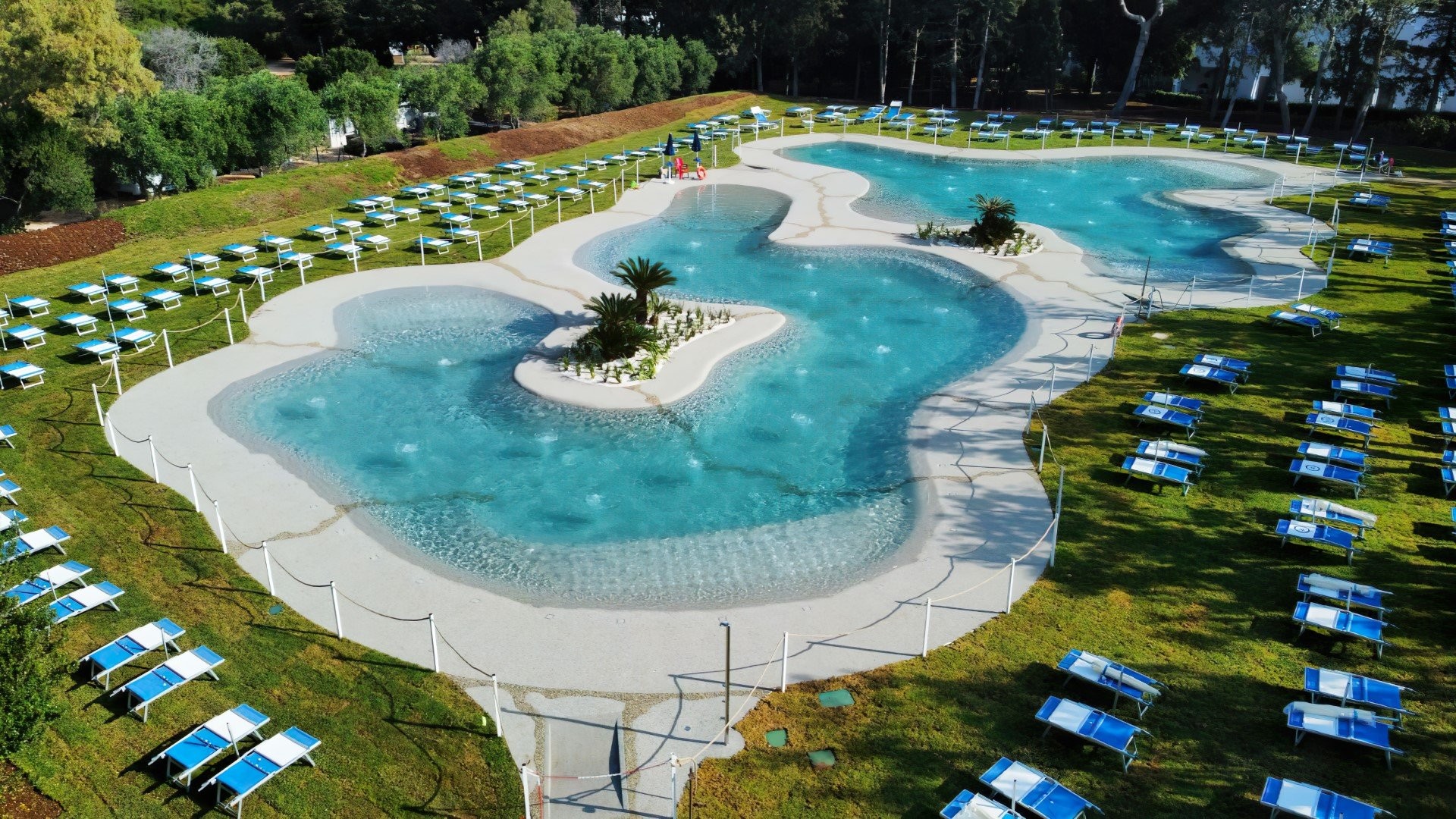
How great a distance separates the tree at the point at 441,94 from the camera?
56.1m

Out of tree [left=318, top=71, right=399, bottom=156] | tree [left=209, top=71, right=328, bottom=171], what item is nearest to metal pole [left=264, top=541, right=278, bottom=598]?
tree [left=209, top=71, right=328, bottom=171]

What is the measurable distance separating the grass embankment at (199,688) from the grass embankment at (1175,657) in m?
4.21

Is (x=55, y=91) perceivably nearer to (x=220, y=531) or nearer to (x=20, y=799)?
(x=220, y=531)

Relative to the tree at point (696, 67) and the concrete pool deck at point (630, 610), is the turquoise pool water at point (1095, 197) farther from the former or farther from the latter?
the tree at point (696, 67)

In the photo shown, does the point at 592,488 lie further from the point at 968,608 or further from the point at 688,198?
the point at 688,198

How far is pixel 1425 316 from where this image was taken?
32625mm

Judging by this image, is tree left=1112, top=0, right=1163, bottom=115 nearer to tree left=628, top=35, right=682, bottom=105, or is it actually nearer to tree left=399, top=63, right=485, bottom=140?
tree left=628, top=35, right=682, bottom=105

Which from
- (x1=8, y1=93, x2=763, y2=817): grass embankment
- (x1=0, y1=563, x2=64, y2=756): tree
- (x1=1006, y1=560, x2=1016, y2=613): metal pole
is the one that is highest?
(x1=0, y1=563, x2=64, y2=756): tree

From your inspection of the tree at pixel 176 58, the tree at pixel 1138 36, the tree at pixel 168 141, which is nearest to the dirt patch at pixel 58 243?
the tree at pixel 168 141

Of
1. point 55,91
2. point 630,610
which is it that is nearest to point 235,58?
point 55,91

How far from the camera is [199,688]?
15688 millimetres

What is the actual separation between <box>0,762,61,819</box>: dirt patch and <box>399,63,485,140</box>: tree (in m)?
48.6

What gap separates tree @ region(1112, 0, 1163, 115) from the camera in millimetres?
67625

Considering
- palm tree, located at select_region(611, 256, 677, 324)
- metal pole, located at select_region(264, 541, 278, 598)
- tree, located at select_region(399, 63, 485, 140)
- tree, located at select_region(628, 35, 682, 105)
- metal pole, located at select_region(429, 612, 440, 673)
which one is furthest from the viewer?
tree, located at select_region(628, 35, 682, 105)
